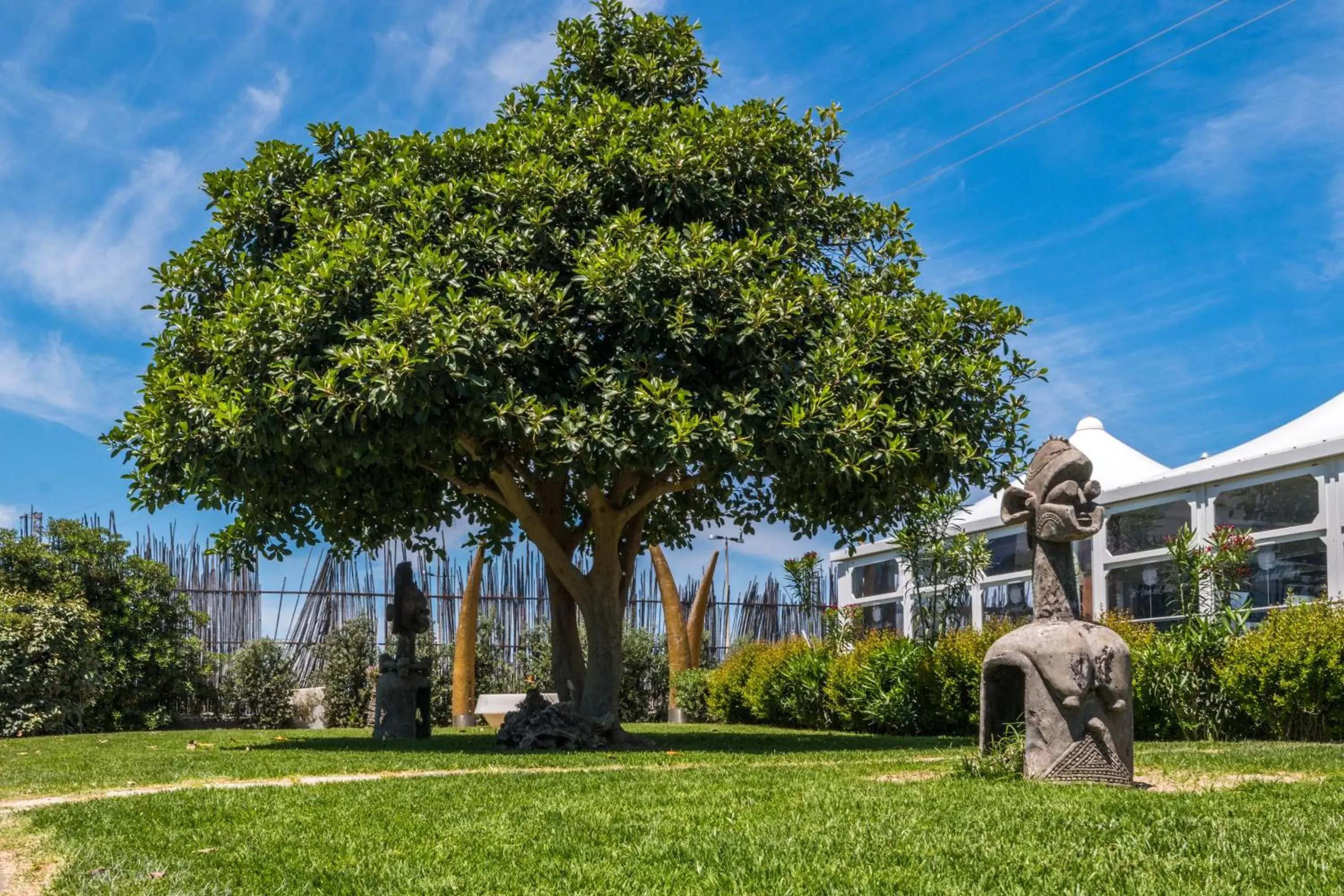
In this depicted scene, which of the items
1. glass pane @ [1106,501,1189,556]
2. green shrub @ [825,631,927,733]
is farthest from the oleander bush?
glass pane @ [1106,501,1189,556]

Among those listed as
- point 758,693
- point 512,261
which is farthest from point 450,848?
point 758,693

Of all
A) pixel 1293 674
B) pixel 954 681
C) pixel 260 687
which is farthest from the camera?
pixel 260 687

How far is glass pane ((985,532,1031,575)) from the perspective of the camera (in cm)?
2211

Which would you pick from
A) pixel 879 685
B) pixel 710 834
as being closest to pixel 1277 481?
pixel 879 685

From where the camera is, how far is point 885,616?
84.5 ft

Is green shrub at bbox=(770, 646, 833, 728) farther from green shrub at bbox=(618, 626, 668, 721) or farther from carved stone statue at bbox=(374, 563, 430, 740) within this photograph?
carved stone statue at bbox=(374, 563, 430, 740)

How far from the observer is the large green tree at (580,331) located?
1149 cm

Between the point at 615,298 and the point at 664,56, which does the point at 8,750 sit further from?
the point at 664,56

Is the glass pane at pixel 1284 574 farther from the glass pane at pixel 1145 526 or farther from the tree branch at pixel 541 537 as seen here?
the tree branch at pixel 541 537

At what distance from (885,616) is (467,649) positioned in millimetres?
9387

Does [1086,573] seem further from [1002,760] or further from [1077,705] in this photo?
[1077,705]

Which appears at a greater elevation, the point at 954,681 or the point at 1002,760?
the point at 1002,760

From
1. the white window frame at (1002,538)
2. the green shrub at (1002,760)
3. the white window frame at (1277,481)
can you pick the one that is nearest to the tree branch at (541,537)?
the green shrub at (1002,760)

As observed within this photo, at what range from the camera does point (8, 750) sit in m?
14.6
